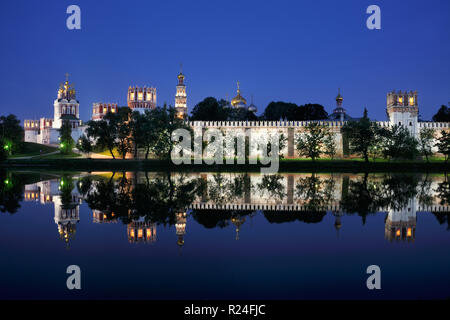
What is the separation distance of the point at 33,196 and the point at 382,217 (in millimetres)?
11810

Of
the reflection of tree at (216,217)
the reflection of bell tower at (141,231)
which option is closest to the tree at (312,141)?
the reflection of tree at (216,217)

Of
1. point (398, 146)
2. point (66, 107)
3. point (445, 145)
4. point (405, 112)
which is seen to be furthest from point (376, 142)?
point (66, 107)

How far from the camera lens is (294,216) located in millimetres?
9844

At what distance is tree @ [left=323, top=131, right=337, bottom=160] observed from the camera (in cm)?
4403

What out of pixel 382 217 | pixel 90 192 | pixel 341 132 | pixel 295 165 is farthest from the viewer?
pixel 341 132

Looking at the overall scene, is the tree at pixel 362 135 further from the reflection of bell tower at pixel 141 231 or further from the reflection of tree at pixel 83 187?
the reflection of bell tower at pixel 141 231

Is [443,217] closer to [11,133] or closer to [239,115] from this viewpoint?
[239,115]

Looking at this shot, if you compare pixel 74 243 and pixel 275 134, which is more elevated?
pixel 275 134

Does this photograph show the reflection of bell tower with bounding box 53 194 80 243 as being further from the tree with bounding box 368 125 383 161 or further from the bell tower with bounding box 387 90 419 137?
the bell tower with bounding box 387 90 419 137

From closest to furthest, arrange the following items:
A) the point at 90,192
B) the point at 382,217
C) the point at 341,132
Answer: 1. the point at 382,217
2. the point at 90,192
3. the point at 341,132

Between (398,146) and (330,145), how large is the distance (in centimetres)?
723
